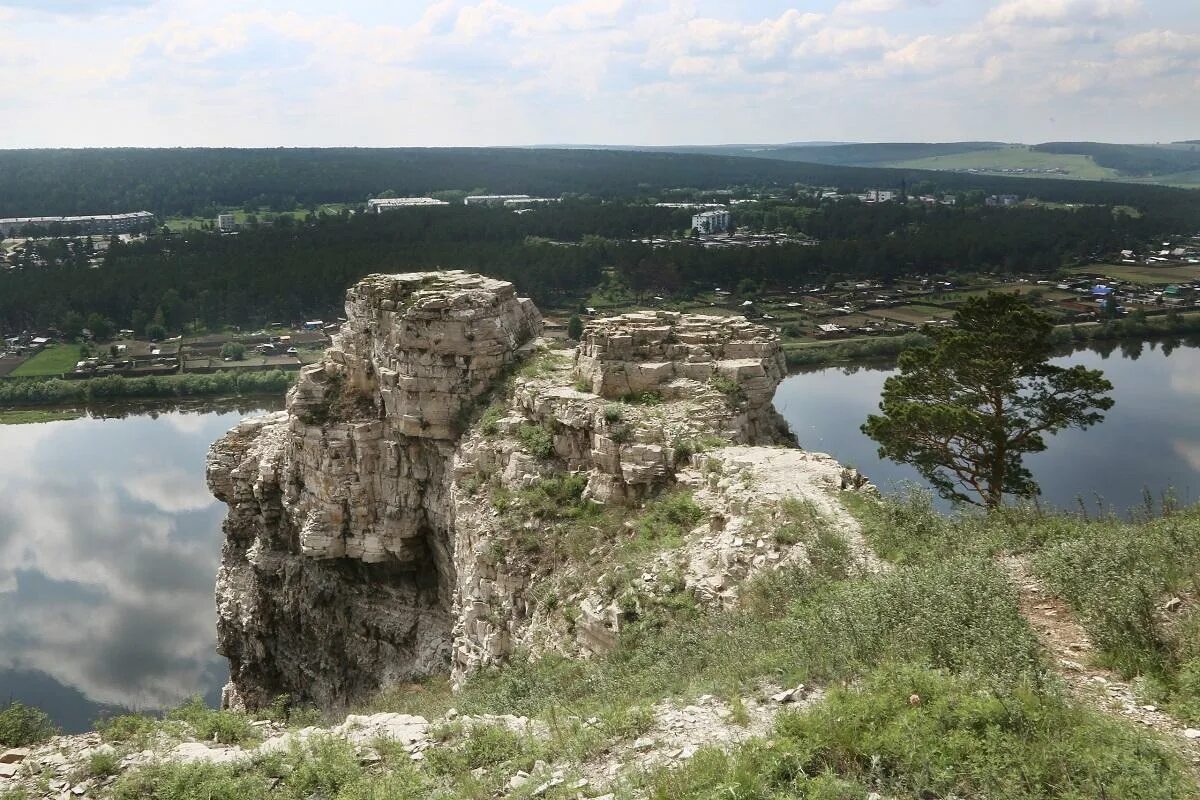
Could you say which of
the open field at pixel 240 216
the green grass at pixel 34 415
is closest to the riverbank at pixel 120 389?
the green grass at pixel 34 415

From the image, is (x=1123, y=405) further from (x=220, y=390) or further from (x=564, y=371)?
(x=220, y=390)

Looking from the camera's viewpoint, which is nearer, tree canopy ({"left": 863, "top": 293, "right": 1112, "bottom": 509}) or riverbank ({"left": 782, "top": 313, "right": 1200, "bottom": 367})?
tree canopy ({"left": 863, "top": 293, "right": 1112, "bottom": 509})

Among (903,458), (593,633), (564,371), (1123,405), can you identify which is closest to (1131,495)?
(1123,405)

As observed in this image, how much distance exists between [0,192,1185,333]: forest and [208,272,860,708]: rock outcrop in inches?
1539

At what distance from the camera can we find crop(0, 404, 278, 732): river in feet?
83.0

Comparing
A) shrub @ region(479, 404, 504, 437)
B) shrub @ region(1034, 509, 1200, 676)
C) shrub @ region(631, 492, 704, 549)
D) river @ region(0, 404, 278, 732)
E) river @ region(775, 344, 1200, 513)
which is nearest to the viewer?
shrub @ region(1034, 509, 1200, 676)

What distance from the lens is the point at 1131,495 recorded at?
112ft

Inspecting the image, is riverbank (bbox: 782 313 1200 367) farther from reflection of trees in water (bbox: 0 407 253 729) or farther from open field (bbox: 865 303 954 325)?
reflection of trees in water (bbox: 0 407 253 729)

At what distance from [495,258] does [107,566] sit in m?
37.7

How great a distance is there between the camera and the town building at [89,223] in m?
114

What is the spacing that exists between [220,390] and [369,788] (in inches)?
1934

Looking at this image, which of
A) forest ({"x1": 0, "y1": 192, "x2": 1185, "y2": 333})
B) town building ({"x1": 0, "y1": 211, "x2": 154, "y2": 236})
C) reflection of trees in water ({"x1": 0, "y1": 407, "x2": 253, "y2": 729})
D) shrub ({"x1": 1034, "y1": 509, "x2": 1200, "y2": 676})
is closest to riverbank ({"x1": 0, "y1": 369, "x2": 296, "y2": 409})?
reflection of trees in water ({"x1": 0, "y1": 407, "x2": 253, "y2": 729})

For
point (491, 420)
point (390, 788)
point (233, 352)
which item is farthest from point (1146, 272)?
point (390, 788)

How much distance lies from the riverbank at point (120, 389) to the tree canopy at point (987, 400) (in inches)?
1656
